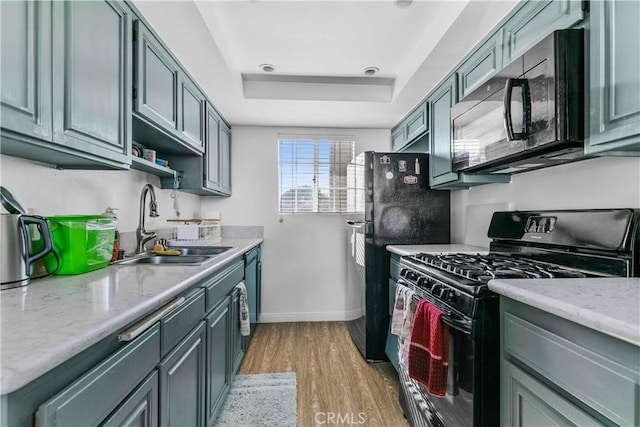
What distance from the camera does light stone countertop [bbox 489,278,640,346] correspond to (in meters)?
0.71

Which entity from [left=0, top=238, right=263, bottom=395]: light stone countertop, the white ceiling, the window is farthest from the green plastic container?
the window

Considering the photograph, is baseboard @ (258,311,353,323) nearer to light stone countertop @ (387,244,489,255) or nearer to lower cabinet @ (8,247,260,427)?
light stone countertop @ (387,244,489,255)

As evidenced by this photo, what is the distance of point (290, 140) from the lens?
3.68 meters

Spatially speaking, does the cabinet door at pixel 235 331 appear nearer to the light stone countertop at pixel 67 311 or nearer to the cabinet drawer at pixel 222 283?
the cabinet drawer at pixel 222 283

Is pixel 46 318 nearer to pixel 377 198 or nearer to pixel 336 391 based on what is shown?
pixel 336 391

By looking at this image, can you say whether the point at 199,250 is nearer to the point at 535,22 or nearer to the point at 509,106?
the point at 509,106

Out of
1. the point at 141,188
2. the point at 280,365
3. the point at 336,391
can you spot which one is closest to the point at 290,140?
the point at 141,188

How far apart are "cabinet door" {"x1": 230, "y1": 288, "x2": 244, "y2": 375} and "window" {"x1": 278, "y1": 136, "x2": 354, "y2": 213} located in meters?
1.61

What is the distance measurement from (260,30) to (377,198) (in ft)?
4.84

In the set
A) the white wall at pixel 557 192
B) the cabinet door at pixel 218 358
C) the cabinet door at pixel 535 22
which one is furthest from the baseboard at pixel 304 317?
the cabinet door at pixel 535 22

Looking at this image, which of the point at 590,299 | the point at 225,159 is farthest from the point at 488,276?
the point at 225,159

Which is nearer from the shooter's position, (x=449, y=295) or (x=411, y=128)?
(x=449, y=295)

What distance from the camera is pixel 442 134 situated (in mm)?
2346

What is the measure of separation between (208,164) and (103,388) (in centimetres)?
215
